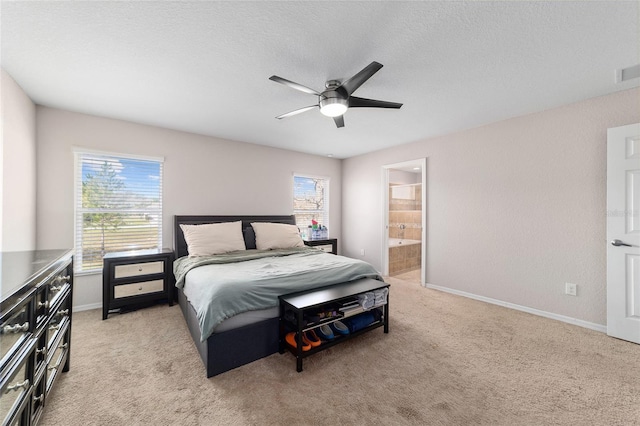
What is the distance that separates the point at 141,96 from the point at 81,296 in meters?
2.54

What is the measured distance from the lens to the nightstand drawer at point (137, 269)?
300cm

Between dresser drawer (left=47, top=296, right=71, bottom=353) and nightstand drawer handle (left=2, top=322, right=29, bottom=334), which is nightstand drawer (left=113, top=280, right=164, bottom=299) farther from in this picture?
nightstand drawer handle (left=2, top=322, right=29, bottom=334)

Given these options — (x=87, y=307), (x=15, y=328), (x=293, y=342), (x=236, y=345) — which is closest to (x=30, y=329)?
(x=15, y=328)

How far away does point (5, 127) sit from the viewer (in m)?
2.21

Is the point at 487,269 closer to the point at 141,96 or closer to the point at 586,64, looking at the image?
the point at 586,64

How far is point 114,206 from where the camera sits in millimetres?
3357

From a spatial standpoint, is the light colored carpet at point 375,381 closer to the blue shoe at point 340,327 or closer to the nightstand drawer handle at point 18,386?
the blue shoe at point 340,327

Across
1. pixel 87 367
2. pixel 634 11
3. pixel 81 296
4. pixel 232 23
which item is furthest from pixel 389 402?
pixel 81 296

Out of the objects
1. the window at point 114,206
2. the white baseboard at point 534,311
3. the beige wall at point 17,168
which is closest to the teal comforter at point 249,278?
the window at point 114,206

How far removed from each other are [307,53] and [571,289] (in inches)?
145

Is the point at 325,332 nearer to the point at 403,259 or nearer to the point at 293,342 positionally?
the point at 293,342

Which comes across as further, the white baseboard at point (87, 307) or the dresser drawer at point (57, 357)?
the white baseboard at point (87, 307)

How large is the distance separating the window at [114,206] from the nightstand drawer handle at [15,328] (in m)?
2.54

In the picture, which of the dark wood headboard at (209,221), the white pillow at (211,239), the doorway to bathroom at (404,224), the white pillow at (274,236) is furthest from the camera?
the doorway to bathroom at (404,224)
